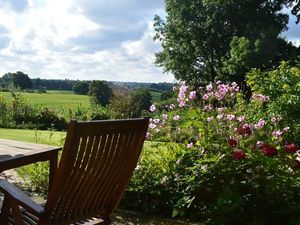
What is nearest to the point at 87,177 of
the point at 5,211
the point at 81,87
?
the point at 5,211

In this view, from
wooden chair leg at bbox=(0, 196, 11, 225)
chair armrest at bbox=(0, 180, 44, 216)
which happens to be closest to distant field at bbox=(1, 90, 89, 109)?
wooden chair leg at bbox=(0, 196, 11, 225)

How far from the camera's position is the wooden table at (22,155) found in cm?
281

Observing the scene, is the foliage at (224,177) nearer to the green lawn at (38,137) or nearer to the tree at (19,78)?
the green lawn at (38,137)

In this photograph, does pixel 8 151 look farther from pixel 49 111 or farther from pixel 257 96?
pixel 49 111

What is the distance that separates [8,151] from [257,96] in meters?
3.87

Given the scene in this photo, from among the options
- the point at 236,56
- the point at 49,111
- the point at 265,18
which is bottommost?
the point at 49,111

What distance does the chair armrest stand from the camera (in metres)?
2.30

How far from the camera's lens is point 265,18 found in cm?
2675

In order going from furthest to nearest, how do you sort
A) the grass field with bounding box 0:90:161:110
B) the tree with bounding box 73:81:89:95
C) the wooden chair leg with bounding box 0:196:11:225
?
the tree with bounding box 73:81:89:95 < the grass field with bounding box 0:90:161:110 < the wooden chair leg with bounding box 0:196:11:225

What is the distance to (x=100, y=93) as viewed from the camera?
82.8 ft

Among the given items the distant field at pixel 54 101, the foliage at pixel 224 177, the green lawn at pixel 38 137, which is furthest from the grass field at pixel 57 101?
the foliage at pixel 224 177

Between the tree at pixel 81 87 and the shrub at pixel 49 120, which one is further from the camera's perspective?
the tree at pixel 81 87

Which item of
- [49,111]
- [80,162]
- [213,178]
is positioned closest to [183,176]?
[213,178]

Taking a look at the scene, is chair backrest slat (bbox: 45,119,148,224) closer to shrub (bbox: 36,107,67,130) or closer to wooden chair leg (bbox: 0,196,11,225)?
wooden chair leg (bbox: 0,196,11,225)
